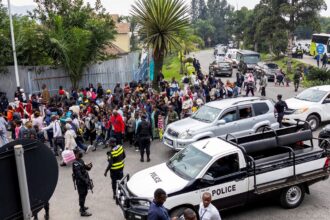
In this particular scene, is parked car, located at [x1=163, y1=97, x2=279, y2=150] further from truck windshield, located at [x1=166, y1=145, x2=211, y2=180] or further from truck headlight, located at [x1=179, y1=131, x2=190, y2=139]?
truck windshield, located at [x1=166, y1=145, x2=211, y2=180]

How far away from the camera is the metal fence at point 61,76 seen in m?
22.1

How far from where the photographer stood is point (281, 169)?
29.0ft

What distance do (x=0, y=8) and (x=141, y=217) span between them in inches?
764

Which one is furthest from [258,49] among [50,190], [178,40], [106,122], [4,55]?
[50,190]

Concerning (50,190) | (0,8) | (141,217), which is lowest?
(141,217)

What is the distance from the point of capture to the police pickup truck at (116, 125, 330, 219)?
8047 millimetres

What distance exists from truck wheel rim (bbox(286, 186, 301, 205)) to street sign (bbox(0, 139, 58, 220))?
712 centimetres

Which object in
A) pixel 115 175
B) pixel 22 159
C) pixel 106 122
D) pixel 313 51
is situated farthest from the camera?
pixel 313 51

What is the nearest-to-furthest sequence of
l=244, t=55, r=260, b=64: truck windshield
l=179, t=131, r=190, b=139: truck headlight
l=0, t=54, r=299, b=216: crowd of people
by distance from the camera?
l=179, t=131, r=190, b=139: truck headlight < l=0, t=54, r=299, b=216: crowd of people < l=244, t=55, r=260, b=64: truck windshield

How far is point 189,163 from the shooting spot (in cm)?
888

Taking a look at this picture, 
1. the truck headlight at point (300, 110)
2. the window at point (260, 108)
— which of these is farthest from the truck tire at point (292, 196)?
the truck headlight at point (300, 110)

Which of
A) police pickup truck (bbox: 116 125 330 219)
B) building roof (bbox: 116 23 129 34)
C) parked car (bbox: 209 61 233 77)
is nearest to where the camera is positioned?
police pickup truck (bbox: 116 125 330 219)

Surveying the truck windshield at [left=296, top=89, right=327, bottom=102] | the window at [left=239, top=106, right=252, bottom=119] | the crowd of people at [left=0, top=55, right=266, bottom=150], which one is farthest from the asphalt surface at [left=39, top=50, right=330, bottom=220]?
the truck windshield at [left=296, top=89, right=327, bottom=102]

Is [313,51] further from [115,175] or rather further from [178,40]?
[115,175]
